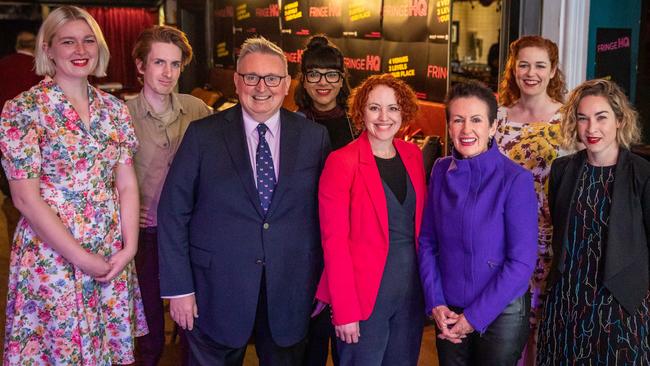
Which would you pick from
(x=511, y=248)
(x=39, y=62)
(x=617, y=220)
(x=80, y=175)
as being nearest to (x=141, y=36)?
(x=39, y=62)

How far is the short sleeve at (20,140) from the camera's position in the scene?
2459 millimetres

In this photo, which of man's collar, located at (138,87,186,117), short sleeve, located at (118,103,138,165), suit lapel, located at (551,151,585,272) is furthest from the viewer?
man's collar, located at (138,87,186,117)

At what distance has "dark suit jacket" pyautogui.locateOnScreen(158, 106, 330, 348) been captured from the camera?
252cm

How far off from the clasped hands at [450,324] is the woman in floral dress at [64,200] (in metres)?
1.21

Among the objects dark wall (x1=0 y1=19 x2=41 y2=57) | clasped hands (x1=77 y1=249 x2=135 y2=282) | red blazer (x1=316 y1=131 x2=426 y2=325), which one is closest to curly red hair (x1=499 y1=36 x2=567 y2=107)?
red blazer (x1=316 y1=131 x2=426 y2=325)

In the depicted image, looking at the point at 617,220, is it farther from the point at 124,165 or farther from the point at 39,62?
the point at 39,62

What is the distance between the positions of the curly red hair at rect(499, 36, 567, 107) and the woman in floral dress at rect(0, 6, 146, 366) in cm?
171

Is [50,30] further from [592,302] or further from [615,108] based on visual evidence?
[592,302]

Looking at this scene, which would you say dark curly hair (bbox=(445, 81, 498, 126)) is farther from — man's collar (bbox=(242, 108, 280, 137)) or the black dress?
man's collar (bbox=(242, 108, 280, 137))

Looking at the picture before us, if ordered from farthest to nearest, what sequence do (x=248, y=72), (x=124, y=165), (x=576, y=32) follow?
(x=576, y=32)
(x=124, y=165)
(x=248, y=72)

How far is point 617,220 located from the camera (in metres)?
2.46

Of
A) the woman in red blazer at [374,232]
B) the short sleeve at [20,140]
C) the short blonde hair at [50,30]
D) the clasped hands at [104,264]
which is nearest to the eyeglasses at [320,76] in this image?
the woman in red blazer at [374,232]

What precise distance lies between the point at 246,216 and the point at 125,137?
2.07 ft

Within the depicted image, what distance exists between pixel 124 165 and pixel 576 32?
248 cm
